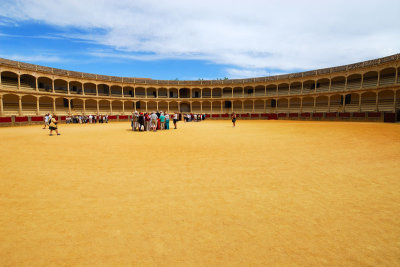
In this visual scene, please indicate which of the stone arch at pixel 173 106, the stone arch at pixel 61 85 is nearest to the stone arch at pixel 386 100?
the stone arch at pixel 173 106

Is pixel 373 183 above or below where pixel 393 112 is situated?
below

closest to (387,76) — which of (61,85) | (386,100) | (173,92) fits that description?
(386,100)

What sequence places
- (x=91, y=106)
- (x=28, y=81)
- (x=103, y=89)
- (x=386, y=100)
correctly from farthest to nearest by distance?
(x=103, y=89) < (x=91, y=106) < (x=28, y=81) < (x=386, y=100)

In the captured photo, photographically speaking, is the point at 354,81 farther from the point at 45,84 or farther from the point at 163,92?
the point at 45,84

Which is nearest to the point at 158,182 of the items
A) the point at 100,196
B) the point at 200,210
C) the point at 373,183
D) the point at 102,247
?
the point at 100,196

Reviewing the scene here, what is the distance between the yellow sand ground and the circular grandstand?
26.9 meters

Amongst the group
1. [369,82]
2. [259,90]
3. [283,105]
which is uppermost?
[259,90]

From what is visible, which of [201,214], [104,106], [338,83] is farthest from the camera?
[104,106]

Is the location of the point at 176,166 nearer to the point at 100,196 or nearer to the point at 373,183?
the point at 100,196

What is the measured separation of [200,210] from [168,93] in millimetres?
40651

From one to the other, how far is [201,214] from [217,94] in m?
43.8

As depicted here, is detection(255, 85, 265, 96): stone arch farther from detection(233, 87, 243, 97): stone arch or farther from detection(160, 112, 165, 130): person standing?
detection(160, 112, 165, 130): person standing

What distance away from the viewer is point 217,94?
45062mm

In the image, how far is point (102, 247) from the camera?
6.77ft
